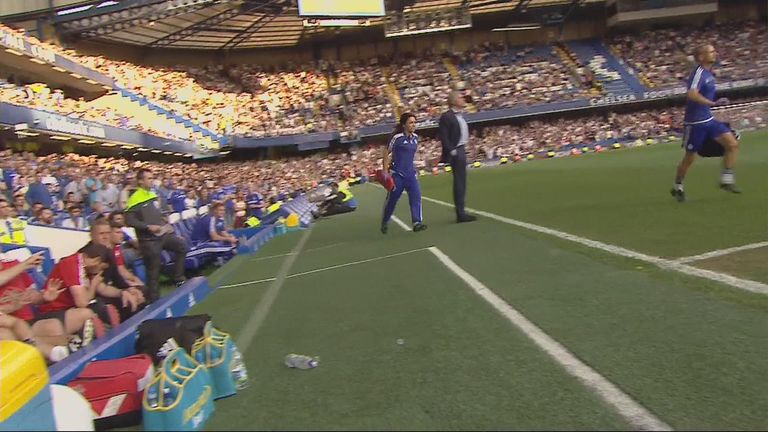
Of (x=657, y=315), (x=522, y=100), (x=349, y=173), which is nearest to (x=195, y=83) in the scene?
(x=349, y=173)

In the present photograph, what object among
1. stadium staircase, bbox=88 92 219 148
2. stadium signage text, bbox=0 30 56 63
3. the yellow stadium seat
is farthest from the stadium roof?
the yellow stadium seat

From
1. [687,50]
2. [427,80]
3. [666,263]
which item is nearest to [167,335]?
[666,263]

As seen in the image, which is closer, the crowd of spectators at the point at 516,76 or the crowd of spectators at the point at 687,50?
the crowd of spectators at the point at 687,50

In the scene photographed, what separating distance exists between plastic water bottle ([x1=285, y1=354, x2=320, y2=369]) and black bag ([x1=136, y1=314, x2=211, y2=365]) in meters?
0.53

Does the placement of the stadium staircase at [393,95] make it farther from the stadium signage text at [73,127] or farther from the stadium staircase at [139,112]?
the stadium signage text at [73,127]

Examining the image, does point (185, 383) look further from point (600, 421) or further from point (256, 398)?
point (600, 421)

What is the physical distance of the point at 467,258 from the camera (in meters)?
5.88

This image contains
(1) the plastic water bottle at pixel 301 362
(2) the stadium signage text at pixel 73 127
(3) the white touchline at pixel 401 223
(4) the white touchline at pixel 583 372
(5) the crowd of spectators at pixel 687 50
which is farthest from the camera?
(5) the crowd of spectators at pixel 687 50

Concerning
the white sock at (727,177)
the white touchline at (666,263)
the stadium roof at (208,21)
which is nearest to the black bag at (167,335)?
the white touchline at (666,263)

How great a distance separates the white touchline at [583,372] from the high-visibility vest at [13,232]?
5.90 meters

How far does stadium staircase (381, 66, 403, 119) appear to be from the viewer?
40.0m

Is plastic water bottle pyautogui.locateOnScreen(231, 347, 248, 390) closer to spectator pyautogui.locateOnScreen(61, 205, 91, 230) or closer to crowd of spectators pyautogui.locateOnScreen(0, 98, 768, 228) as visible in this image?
spectator pyautogui.locateOnScreen(61, 205, 91, 230)

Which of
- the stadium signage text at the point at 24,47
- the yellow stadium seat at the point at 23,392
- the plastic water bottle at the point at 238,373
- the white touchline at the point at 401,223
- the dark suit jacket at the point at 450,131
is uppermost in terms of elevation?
the stadium signage text at the point at 24,47

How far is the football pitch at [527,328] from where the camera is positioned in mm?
2473
